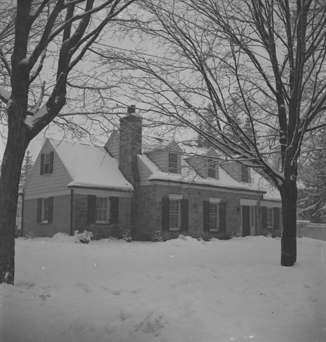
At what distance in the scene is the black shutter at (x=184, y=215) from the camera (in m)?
24.9

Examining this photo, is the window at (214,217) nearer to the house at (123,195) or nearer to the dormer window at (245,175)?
the house at (123,195)

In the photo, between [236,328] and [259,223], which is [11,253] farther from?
[259,223]

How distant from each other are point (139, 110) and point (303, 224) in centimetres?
2340

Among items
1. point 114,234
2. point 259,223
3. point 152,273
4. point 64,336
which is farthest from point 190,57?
point 259,223

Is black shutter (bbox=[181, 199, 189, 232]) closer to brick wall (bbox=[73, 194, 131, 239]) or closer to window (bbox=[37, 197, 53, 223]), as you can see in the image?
brick wall (bbox=[73, 194, 131, 239])

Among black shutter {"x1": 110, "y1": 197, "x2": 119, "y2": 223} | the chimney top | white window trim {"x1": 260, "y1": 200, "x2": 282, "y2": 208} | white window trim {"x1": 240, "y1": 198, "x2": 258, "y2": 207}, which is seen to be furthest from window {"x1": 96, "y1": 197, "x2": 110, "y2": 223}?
the chimney top

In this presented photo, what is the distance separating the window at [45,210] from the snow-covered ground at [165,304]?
1421cm

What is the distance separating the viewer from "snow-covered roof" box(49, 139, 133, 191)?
2327 centimetres

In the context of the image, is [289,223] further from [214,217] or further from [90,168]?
[214,217]

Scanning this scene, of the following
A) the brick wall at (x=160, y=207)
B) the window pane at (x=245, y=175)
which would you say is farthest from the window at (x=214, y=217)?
the window pane at (x=245, y=175)

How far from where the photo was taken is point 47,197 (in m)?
25.4

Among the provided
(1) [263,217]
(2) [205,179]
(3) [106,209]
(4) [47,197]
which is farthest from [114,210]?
(1) [263,217]

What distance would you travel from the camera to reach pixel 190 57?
10414 millimetres

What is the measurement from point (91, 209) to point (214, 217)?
776cm
